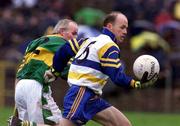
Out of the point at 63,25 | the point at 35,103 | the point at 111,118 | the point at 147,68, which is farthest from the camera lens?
the point at 63,25

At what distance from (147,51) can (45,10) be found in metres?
3.24

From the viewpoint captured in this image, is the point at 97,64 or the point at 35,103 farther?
the point at 35,103

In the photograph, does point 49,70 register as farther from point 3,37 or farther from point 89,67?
point 3,37

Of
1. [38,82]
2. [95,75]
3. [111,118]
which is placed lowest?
[111,118]

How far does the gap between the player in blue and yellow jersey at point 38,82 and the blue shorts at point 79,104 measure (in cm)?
81

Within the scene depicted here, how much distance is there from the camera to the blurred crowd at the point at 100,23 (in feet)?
72.9

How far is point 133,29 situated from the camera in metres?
23.3

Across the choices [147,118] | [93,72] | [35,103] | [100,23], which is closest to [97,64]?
[93,72]

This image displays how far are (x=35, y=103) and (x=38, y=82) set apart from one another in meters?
0.29

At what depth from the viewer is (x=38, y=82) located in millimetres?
12828

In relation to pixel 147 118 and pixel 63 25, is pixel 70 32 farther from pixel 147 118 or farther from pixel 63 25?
pixel 147 118

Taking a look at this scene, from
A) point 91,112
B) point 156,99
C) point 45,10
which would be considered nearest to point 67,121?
point 91,112

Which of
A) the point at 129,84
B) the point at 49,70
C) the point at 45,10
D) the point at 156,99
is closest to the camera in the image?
the point at 129,84

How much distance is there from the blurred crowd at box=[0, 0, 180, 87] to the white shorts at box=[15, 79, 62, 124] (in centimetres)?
862
